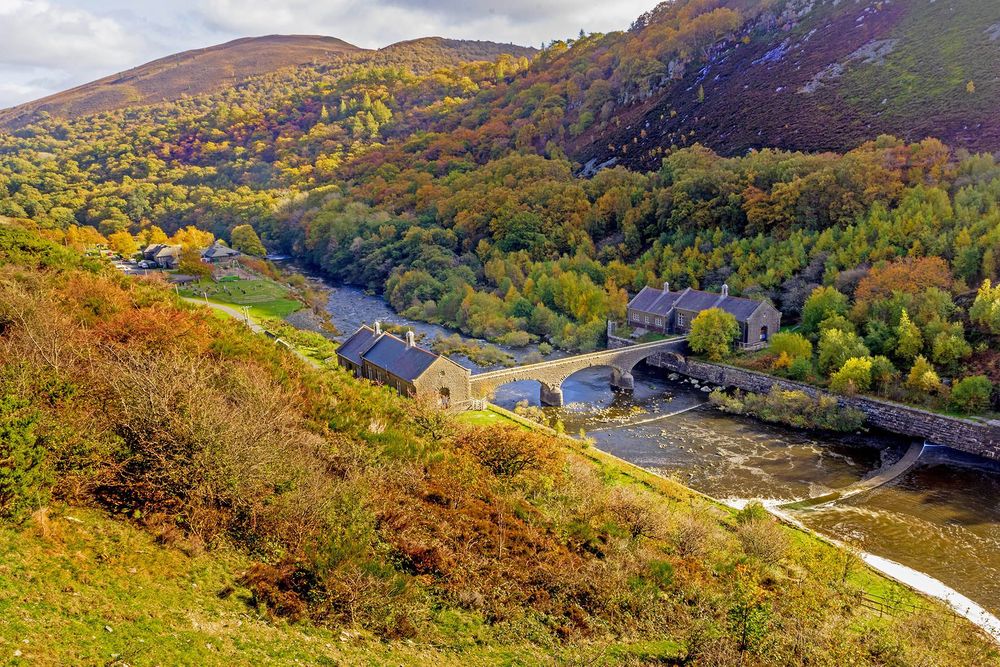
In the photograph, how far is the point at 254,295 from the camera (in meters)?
74.2

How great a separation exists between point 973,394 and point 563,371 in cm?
2545

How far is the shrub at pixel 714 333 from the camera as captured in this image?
5284 cm

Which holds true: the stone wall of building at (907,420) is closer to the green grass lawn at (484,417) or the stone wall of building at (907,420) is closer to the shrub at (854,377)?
the shrub at (854,377)

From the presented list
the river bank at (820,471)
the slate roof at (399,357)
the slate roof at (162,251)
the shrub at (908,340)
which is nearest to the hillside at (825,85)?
the shrub at (908,340)

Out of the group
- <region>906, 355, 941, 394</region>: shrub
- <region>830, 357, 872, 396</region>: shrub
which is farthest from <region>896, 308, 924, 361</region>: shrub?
<region>830, 357, 872, 396</region>: shrub

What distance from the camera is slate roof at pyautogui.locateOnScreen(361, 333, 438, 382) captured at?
38.3 m

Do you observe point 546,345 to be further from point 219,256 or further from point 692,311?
point 219,256

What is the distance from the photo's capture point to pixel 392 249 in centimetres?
9212

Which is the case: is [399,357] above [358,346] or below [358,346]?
below

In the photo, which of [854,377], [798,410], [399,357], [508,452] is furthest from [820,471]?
[399,357]

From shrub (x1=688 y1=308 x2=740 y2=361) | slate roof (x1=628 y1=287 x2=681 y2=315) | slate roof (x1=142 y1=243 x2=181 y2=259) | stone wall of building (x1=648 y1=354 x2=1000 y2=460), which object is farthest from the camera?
slate roof (x1=142 y1=243 x2=181 y2=259)

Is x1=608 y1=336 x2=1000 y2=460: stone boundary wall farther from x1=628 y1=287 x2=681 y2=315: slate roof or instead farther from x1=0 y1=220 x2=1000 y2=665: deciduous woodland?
x1=0 y1=220 x2=1000 y2=665: deciduous woodland

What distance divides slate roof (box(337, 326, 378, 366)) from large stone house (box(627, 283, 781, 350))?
28728 mm

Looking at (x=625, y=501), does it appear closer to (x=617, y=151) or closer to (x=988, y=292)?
(x=988, y=292)
